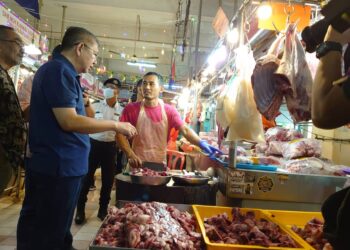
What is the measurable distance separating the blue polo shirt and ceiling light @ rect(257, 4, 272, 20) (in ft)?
5.32

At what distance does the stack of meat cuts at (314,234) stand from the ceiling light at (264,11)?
5.56ft

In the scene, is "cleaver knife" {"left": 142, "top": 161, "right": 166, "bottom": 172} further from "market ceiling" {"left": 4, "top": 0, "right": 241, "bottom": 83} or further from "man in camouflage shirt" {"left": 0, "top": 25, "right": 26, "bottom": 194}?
"market ceiling" {"left": 4, "top": 0, "right": 241, "bottom": 83}

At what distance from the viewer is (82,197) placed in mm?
5207

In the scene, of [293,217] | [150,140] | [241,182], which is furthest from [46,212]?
[150,140]

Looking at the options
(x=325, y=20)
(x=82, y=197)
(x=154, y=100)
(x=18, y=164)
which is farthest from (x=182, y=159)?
(x=325, y=20)

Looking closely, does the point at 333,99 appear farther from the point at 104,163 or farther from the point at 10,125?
the point at 104,163

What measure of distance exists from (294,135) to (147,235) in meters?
3.10

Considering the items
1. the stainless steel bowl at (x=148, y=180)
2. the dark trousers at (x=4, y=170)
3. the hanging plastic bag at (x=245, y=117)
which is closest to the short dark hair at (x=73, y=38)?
the dark trousers at (x=4, y=170)

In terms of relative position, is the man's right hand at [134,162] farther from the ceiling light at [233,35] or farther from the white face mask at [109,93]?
the white face mask at [109,93]

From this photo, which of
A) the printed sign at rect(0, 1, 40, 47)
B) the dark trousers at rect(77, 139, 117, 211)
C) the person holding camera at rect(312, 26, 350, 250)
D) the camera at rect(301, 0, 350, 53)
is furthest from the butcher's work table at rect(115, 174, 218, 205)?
the printed sign at rect(0, 1, 40, 47)

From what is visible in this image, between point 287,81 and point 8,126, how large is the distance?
221cm

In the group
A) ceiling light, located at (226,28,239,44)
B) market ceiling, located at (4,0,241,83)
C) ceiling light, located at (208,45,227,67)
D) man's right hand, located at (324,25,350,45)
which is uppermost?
market ceiling, located at (4,0,241,83)

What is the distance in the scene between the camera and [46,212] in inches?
95.3

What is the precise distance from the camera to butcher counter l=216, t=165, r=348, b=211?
2781 mm
